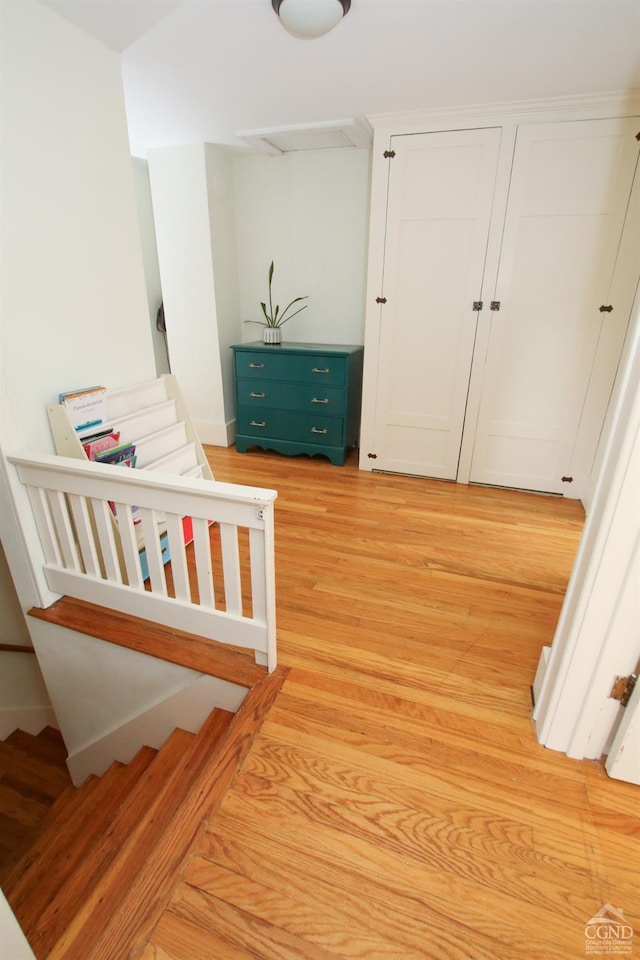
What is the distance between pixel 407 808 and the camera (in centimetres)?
101

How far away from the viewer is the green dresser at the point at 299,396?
9.62 feet

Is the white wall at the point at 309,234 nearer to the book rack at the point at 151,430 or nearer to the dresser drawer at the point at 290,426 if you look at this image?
the dresser drawer at the point at 290,426

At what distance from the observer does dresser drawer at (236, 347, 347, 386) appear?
2893mm

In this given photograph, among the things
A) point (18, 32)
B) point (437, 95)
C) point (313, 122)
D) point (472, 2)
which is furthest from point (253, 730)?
point (313, 122)

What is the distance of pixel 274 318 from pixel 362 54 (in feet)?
5.75

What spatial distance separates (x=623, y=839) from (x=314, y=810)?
708 millimetres

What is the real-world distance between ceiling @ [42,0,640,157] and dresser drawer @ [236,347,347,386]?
132cm

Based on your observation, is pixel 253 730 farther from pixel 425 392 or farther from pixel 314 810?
pixel 425 392

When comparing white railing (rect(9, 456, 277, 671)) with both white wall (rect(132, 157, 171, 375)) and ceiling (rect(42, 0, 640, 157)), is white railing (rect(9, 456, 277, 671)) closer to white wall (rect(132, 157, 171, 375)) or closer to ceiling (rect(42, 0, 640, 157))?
ceiling (rect(42, 0, 640, 157))

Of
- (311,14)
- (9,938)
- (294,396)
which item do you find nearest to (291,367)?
(294,396)

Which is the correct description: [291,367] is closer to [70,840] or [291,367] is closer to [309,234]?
[309,234]

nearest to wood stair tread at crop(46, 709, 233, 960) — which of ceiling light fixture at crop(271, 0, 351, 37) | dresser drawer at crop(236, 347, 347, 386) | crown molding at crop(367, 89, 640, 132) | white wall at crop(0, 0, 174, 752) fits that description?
white wall at crop(0, 0, 174, 752)

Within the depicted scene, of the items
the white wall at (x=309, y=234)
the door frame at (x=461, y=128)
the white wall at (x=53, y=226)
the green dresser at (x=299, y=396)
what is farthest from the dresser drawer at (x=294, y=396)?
the white wall at (x=53, y=226)

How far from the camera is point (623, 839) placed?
0.96 meters
